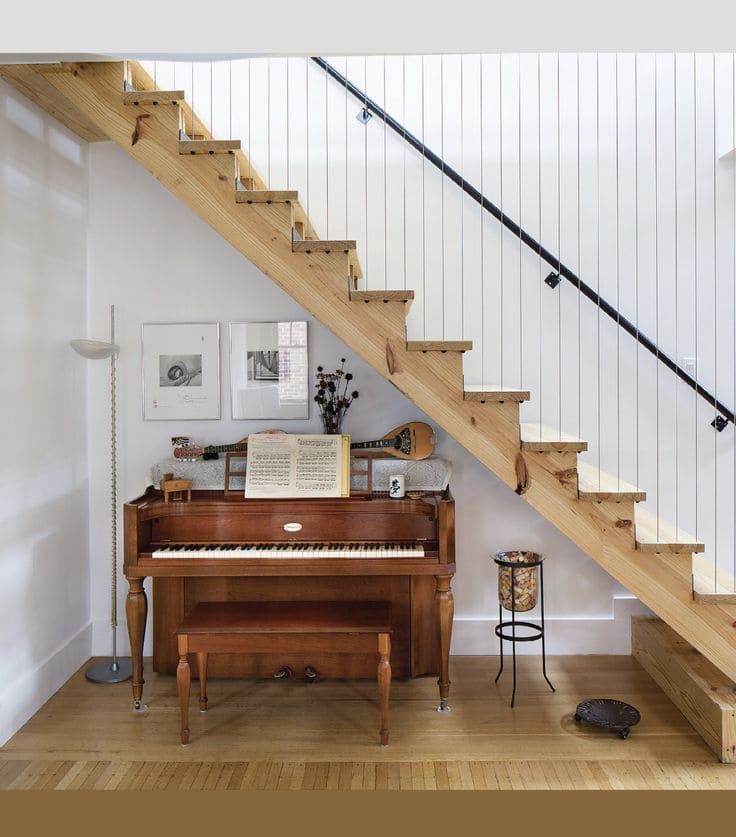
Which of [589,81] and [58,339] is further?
[589,81]

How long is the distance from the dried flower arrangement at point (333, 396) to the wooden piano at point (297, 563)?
1.88 feet

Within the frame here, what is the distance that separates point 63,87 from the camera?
3.52 metres

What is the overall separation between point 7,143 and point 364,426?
7.92 feet

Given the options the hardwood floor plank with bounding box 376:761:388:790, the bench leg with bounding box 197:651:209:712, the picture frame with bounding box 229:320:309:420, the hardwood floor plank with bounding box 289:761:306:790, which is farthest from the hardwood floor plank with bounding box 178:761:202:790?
the picture frame with bounding box 229:320:309:420

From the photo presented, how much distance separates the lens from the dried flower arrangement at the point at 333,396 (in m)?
4.37

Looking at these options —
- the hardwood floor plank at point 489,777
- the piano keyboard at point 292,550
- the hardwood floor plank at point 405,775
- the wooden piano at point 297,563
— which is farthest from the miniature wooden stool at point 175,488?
the hardwood floor plank at point 489,777

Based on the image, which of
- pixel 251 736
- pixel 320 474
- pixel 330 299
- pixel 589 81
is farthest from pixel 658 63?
pixel 251 736

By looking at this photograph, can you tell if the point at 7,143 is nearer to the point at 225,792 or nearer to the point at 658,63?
the point at 225,792

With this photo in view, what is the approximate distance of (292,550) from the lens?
3799 mm

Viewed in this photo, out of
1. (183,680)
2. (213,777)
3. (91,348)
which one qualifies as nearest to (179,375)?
(91,348)

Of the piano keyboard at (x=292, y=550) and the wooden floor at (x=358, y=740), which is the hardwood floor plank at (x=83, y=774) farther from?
the piano keyboard at (x=292, y=550)

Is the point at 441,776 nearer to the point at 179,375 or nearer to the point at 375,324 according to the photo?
the point at 375,324

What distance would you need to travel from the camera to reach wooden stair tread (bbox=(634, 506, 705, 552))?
11.1 feet

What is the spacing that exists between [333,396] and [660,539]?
1.97 meters
